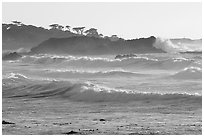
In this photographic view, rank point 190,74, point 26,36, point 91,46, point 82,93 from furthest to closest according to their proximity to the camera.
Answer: point 26,36
point 91,46
point 190,74
point 82,93

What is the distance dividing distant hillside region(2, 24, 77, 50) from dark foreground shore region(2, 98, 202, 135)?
29567 millimetres

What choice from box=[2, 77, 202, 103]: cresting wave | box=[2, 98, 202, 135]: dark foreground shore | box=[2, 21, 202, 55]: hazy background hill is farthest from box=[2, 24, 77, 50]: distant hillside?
box=[2, 98, 202, 135]: dark foreground shore

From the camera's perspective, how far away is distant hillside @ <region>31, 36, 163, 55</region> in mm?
38969

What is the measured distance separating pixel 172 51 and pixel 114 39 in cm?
652

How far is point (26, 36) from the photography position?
43000 mm

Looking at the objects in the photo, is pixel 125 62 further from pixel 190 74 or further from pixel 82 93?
pixel 82 93

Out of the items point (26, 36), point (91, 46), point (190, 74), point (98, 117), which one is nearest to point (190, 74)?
point (190, 74)

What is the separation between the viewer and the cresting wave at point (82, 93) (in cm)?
1091

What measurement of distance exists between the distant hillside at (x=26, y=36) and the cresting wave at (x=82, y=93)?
2617 centimetres

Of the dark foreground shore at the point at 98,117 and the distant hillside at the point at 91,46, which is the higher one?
the distant hillside at the point at 91,46

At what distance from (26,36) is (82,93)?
31.8 metres

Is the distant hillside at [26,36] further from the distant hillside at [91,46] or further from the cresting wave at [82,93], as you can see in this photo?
the cresting wave at [82,93]

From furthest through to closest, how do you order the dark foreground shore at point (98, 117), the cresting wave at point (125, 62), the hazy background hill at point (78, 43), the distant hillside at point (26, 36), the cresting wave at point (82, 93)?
the distant hillside at point (26, 36)
the hazy background hill at point (78, 43)
the cresting wave at point (125, 62)
the cresting wave at point (82, 93)
the dark foreground shore at point (98, 117)

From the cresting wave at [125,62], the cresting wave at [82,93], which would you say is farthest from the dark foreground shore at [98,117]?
the cresting wave at [125,62]
